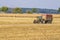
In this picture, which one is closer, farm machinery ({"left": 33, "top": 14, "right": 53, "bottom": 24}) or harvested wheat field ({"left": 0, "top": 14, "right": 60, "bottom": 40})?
harvested wheat field ({"left": 0, "top": 14, "right": 60, "bottom": 40})

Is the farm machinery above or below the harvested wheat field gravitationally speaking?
below

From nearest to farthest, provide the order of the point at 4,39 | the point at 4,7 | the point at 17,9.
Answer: the point at 4,39, the point at 17,9, the point at 4,7

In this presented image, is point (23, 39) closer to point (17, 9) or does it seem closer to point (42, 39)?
point (42, 39)

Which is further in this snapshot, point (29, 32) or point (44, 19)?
point (44, 19)

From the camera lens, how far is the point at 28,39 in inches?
672

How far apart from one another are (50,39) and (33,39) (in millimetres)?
1554

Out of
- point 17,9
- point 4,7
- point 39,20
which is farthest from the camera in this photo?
point 4,7

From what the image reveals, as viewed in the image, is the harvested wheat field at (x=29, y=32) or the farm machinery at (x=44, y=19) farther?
the farm machinery at (x=44, y=19)

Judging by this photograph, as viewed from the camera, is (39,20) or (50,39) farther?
(39,20)

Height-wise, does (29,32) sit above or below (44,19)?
above

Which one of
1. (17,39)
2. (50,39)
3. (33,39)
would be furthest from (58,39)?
(17,39)

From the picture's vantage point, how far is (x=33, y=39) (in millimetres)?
17297

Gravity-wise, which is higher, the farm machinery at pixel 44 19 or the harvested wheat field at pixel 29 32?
the harvested wheat field at pixel 29 32

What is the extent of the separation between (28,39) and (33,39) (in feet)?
1.67
